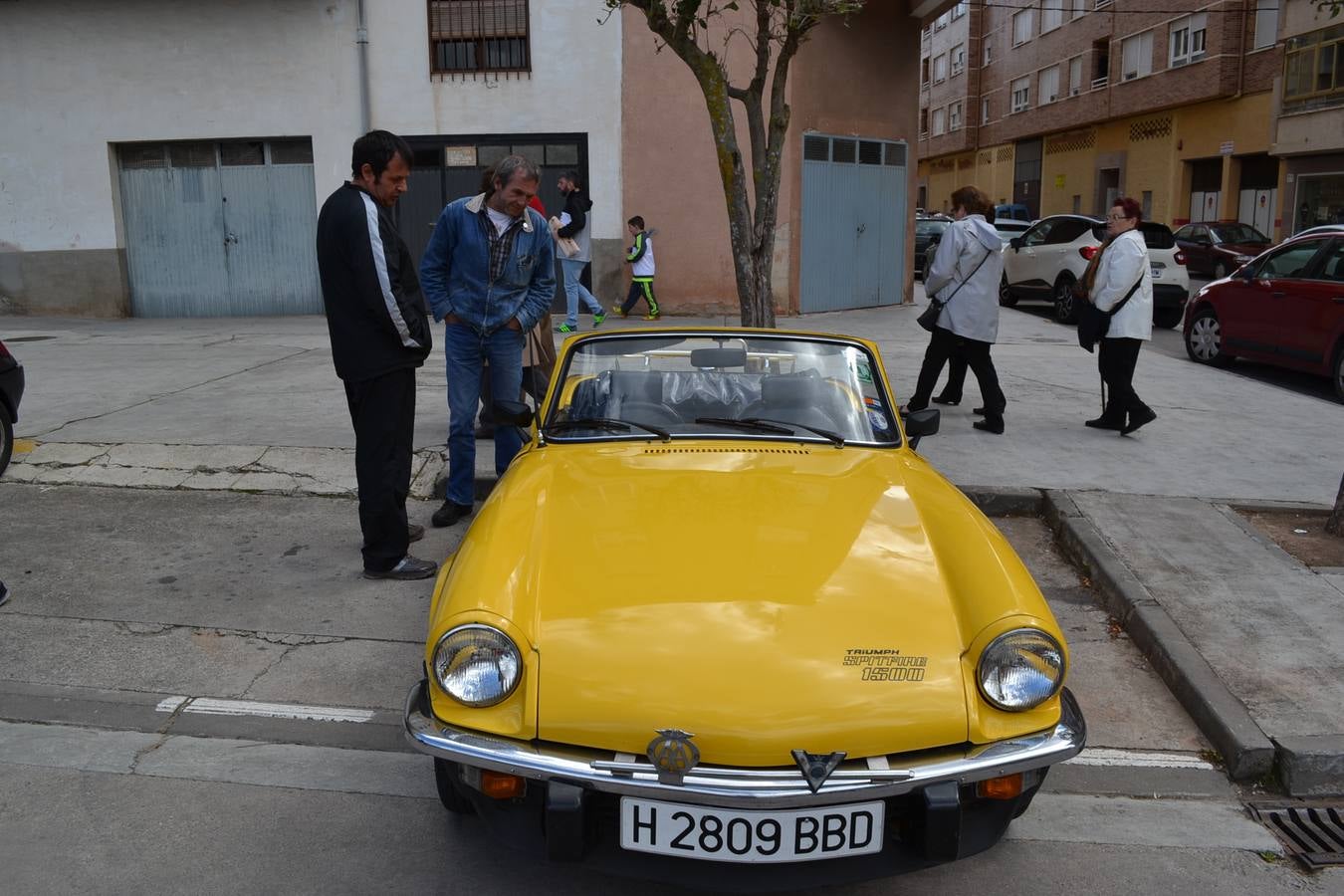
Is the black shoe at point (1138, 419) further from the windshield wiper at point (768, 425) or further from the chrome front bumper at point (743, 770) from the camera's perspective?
the chrome front bumper at point (743, 770)

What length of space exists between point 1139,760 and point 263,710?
310 cm

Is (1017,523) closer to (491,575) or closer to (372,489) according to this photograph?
(372,489)

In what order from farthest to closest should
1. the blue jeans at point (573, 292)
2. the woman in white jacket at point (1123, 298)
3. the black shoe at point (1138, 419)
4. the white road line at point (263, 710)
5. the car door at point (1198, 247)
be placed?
1. the car door at point (1198, 247)
2. the blue jeans at point (573, 292)
3. the black shoe at point (1138, 419)
4. the woman in white jacket at point (1123, 298)
5. the white road line at point (263, 710)

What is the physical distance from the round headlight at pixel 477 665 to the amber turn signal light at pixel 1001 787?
116cm

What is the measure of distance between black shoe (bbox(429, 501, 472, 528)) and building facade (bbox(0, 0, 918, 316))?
9727 millimetres

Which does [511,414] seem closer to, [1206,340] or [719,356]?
[719,356]

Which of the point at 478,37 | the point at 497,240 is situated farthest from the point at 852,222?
the point at 497,240

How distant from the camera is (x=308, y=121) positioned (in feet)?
51.2

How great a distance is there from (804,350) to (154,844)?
2.77 metres

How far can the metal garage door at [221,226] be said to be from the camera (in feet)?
52.4

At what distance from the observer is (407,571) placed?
5285mm

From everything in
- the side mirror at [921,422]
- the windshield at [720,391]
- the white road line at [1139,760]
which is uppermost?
the windshield at [720,391]

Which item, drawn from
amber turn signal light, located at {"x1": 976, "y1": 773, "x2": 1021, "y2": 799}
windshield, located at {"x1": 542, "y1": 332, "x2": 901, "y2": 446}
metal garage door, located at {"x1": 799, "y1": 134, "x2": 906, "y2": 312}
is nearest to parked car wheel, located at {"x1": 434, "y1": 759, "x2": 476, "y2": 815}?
amber turn signal light, located at {"x1": 976, "y1": 773, "x2": 1021, "y2": 799}

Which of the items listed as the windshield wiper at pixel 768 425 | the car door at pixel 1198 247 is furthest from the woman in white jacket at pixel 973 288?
the car door at pixel 1198 247
